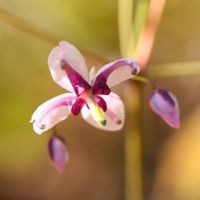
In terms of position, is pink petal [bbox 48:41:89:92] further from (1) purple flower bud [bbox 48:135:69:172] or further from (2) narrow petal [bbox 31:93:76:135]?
(1) purple flower bud [bbox 48:135:69:172]

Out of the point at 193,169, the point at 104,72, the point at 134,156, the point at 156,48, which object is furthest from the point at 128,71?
the point at 156,48

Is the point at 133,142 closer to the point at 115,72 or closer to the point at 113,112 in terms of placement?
the point at 113,112

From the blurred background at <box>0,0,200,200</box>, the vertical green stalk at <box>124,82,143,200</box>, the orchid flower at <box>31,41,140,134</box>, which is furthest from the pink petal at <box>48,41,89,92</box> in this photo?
the blurred background at <box>0,0,200,200</box>

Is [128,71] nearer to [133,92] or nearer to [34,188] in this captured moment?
[133,92]

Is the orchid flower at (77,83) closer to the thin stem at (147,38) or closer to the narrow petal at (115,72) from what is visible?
the narrow petal at (115,72)

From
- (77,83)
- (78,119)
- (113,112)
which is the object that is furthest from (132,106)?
(78,119)
